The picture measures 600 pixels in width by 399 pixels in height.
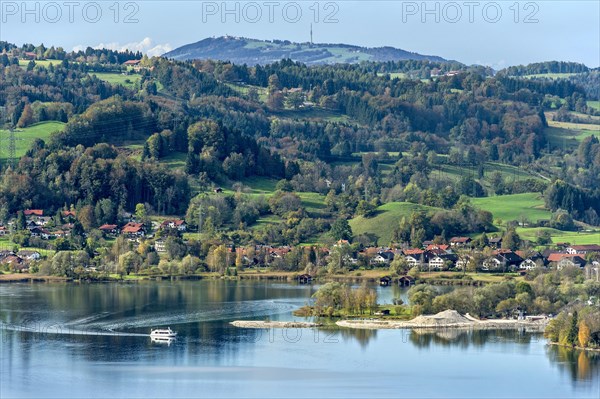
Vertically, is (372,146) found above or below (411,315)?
above

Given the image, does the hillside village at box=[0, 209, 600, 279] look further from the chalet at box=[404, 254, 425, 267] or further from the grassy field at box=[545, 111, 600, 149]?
the grassy field at box=[545, 111, 600, 149]

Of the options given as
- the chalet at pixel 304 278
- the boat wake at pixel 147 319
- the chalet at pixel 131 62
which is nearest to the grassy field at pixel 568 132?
the chalet at pixel 131 62

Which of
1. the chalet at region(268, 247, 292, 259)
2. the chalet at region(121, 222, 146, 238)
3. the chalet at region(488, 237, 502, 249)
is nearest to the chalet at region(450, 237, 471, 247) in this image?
the chalet at region(488, 237, 502, 249)

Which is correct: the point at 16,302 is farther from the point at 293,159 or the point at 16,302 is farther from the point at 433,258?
the point at 293,159

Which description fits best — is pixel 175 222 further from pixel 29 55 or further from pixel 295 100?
pixel 29 55

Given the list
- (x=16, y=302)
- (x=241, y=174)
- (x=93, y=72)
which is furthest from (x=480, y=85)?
(x=16, y=302)

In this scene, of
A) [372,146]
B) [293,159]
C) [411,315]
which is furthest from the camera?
[372,146]

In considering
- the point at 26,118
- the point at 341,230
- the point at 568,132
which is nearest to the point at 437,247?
the point at 341,230

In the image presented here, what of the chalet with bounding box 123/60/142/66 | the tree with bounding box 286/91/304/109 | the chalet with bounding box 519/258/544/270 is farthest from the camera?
the chalet with bounding box 123/60/142/66
